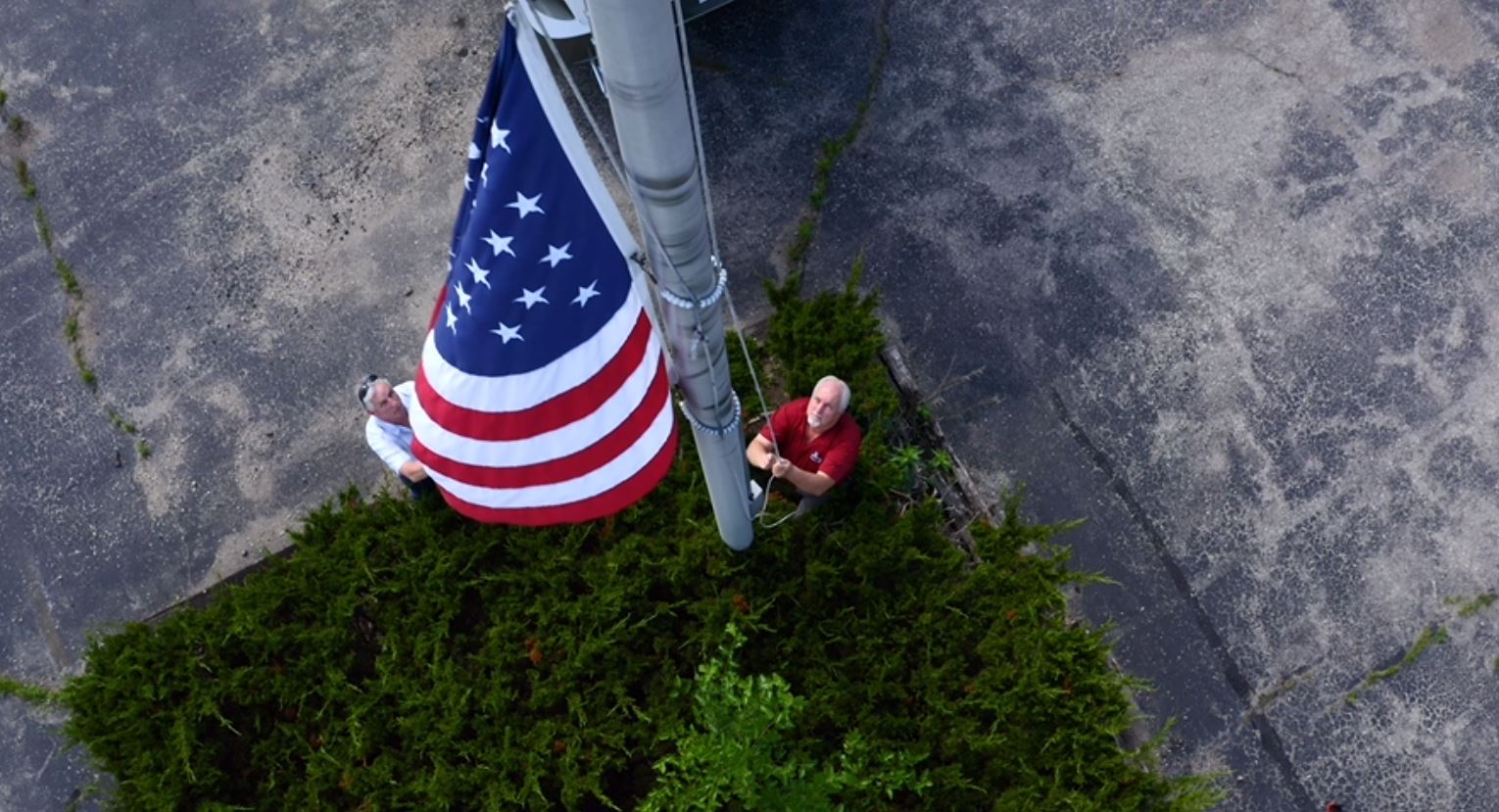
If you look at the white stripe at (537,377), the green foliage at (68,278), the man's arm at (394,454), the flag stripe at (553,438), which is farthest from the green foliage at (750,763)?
the green foliage at (68,278)

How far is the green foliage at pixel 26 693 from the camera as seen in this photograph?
19.6 feet

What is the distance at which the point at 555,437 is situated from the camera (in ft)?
12.5

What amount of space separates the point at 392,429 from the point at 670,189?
3.23 metres

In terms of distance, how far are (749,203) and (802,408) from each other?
1.96 metres

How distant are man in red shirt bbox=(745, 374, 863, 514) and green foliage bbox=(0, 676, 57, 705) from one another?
394cm

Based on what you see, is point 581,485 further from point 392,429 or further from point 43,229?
point 43,229

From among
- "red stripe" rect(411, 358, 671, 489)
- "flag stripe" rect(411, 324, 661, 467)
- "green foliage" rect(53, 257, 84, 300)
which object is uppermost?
"flag stripe" rect(411, 324, 661, 467)

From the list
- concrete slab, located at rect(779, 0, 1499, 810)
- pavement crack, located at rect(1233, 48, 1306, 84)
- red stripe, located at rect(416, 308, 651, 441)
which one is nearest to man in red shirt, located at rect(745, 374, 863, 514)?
concrete slab, located at rect(779, 0, 1499, 810)

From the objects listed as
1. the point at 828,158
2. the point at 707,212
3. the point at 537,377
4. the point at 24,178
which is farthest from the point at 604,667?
the point at 24,178

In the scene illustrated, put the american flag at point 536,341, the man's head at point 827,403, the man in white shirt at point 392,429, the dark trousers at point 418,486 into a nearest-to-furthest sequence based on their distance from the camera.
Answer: the american flag at point 536,341 → the man's head at point 827,403 → the man in white shirt at point 392,429 → the dark trousers at point 418,486

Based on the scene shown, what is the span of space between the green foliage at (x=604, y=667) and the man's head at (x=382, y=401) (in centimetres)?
53

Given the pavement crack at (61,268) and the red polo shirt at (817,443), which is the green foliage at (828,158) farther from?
the pavement crack at (61,268)

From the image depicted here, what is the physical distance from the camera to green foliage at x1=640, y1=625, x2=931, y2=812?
4611 mm

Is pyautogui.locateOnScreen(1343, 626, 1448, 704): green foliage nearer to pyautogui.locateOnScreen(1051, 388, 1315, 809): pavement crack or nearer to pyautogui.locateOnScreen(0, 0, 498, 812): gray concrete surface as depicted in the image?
pyautogui.locateOnScreen(1051, 388, 1315, 809): pavement crack
